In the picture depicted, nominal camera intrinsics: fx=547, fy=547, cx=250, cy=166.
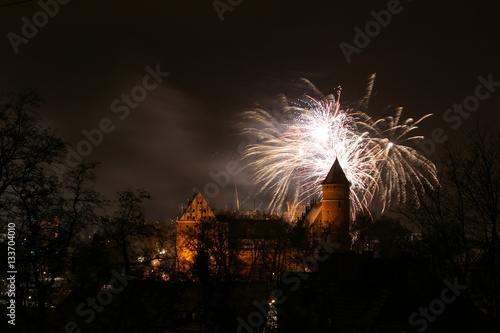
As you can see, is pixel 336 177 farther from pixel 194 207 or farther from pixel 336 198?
pixel 194 207

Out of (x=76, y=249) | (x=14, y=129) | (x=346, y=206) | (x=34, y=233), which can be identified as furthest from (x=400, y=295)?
(x=346, y=206)

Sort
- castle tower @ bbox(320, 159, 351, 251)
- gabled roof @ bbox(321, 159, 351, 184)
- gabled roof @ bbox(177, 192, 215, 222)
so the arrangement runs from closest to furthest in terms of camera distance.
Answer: castle tower @ bbox(320, 159, 351, 251) → gabled roof @ bbox(321, 159, 351, 184) → gabled roof @ bbox(177, 192, 215, 222)

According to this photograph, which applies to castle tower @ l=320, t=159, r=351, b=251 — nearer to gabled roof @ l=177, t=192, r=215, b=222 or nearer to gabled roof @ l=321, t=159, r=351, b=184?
gabled roof @ l=321, t=159, r=351, b=184

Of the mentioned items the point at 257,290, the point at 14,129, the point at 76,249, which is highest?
the point at 14,129

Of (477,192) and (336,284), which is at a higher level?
(477,192)

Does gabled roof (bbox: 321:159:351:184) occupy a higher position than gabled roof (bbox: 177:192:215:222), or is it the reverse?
gabled roof (bbox: 321:159:351:184)

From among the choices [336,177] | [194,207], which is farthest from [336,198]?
[194,207]

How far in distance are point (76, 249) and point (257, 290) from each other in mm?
25383

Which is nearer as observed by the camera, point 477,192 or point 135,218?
point 135,218

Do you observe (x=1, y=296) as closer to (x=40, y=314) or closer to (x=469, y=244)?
(x=40, y=314)

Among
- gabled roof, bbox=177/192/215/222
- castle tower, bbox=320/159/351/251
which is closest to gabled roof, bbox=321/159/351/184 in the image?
castle tower, bbox=320/159/351/251

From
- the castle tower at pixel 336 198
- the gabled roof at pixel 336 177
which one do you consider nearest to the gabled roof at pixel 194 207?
the castle tower at pixel 336 198

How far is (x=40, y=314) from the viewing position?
16703 millimetres

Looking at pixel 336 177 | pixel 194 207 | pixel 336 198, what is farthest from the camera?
pixel 194 207
